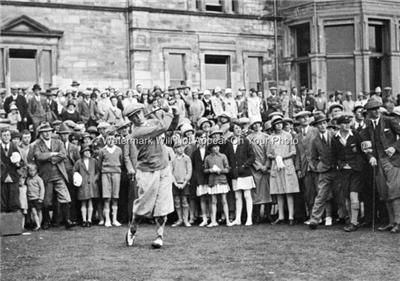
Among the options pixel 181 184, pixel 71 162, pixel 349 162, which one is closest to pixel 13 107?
pixel 71 162

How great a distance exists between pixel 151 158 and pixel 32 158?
4269 mm

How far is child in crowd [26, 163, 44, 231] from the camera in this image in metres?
14.1

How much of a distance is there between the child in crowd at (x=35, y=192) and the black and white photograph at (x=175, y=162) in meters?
0.03

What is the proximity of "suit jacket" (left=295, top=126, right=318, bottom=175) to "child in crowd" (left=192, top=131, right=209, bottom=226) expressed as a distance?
2.00 meters

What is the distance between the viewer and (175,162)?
1473 centimetres

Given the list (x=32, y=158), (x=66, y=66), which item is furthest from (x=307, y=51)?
(x=32, y=158)

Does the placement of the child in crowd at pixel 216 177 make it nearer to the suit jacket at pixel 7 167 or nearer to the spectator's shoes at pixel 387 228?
the spectator's shoes at pixel 387 228

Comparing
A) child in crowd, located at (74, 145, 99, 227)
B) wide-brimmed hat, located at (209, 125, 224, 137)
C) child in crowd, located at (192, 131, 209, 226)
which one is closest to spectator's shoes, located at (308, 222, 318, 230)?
child in crowd, located at (192, 131, 209, 226)

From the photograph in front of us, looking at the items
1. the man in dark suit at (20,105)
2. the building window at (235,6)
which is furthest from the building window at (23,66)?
the building window at (235,6)

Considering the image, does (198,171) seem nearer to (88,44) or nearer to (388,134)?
(388,134)

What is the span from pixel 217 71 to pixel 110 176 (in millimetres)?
14476

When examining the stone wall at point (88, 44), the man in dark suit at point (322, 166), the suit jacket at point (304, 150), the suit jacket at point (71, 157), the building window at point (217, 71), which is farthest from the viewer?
the building window at point (217, 71)

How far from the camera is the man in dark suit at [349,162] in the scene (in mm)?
12609

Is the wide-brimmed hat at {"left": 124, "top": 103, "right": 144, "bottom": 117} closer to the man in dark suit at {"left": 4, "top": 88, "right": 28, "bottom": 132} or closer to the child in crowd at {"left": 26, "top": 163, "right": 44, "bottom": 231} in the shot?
the child in crowd at {"left": 26, "top": 163, "right": 44, "bottom": 231}
